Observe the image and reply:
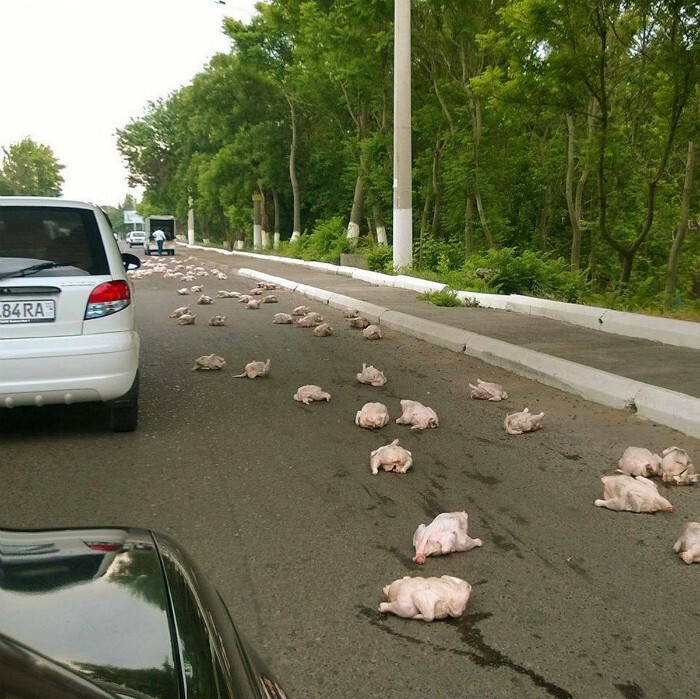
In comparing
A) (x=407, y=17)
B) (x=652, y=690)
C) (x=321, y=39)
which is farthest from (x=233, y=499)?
(x=321, y=39)

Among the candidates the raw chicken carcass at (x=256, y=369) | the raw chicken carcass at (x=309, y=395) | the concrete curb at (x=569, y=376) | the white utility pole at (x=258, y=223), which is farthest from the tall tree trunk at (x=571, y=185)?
the white utility pole at (x=258, y=223)

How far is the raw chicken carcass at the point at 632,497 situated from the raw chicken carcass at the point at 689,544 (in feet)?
1.76

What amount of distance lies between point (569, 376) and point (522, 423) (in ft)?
6.17

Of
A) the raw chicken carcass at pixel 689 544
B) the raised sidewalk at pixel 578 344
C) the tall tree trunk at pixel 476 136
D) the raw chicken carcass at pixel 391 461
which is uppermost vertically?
the tall tree trunk at pixel 476 136

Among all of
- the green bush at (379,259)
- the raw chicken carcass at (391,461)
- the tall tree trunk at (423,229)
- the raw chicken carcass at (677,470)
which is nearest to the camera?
the raw chicken carcass at (677,470)

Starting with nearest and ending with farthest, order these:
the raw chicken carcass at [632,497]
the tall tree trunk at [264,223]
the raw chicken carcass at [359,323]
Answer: the raw chicken carcass at [632,497] < the raw chicken carcass at [359,323] < the tall tree trunk at [264,223]

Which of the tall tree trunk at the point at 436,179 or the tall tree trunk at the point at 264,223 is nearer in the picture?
the tall tree trunk at the point at 436,179

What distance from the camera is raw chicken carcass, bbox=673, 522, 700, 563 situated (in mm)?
3928

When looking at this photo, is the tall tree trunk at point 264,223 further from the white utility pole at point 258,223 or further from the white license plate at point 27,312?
the white license plate at point 27,312

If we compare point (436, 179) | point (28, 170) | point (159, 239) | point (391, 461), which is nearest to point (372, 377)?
point (391, 461)

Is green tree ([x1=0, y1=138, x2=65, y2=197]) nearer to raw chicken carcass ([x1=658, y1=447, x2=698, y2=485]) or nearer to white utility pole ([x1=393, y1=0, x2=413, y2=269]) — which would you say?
white utility pole ([x1=393, y1=0, x2=413, y2=269])

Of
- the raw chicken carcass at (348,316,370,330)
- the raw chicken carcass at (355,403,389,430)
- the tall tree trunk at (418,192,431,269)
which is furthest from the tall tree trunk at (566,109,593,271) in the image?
the raw chicken carcass at (355,403,389,430)

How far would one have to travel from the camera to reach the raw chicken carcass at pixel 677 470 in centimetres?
512

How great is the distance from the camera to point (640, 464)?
5.23m
